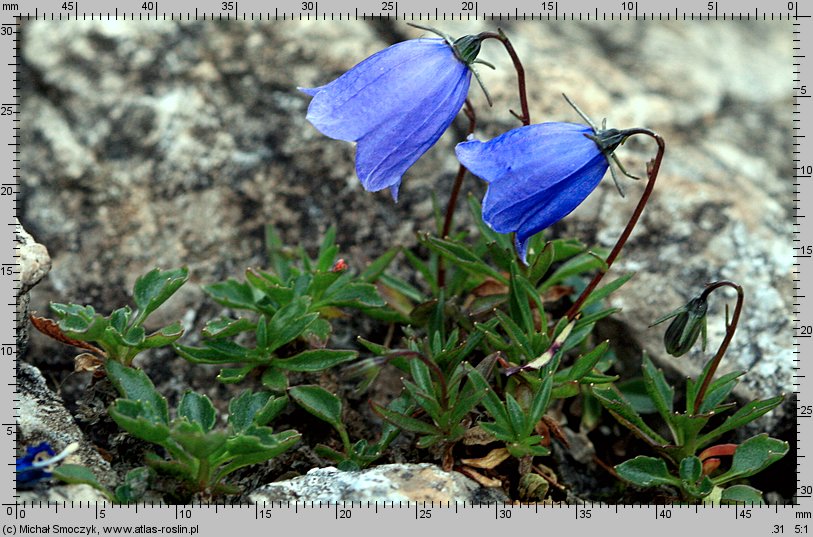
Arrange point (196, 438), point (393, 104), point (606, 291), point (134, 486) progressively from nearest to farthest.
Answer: point (196, 438) → point (134, 486) → point (393, 104) → point (606, 291)

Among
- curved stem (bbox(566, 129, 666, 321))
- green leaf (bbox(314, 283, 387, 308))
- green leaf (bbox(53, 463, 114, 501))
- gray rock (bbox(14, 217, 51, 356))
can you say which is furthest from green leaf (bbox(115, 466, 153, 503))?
curved stem (bbox(566, 129, 666, 321))

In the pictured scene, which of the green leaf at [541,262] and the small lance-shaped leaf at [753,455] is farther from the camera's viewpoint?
the green leaf at [541,262]

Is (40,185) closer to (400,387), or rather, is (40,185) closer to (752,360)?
(400,387)

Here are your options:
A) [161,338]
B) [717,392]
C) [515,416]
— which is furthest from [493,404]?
[161,338]

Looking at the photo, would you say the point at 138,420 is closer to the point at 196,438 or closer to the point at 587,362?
the point at 196,438

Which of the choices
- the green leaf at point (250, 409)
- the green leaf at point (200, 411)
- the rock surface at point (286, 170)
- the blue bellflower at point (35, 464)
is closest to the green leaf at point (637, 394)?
the rock surface at point (286, 170)

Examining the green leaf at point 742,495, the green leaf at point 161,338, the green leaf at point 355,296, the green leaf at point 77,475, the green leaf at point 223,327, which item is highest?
the green leaf at point 355,296

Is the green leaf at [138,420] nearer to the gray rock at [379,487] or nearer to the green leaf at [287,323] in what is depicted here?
the gray rock at [379,487]
